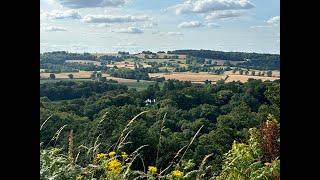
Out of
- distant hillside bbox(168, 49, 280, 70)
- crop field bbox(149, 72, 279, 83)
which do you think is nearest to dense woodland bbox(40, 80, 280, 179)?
crop field bbox(149, 72, 279, 83)

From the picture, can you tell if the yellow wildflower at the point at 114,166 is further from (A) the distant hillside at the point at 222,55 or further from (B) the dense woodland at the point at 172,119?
(A) the distant hillside at the point at 222,55

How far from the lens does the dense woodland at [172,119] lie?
12.9ft

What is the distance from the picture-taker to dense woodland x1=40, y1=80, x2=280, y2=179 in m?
3.94

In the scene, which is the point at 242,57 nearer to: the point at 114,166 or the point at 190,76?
the point at 190,76

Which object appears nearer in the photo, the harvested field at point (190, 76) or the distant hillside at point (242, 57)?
the distant hillside at point (242, 57)

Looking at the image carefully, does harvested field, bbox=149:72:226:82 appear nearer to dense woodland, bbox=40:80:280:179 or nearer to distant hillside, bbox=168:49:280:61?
dense woodland, bbox=40:80:280:179

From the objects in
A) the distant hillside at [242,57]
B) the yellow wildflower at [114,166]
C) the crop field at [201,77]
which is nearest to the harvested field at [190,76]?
the crop field at [201,77]

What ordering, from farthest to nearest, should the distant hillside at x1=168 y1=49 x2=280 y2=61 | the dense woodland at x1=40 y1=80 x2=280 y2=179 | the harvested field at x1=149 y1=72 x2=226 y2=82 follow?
the harvested field at x1=149 y1=72 x2=226 y2=82, the distant hillside at x1=168 y1=49 x2=280 y2=61, the dense woodland at x1=40 y1=80 x2=280 y2=179

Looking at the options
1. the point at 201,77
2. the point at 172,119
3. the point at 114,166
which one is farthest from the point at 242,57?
the point at 114,166

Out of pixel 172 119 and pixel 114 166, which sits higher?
pixel 172 119

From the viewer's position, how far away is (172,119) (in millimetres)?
4621
